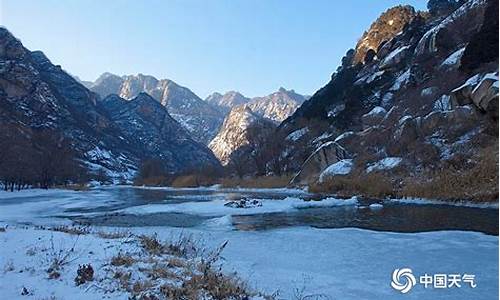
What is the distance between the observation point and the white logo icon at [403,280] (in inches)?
304

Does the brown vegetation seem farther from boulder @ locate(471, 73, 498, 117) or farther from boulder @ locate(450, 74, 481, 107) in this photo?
boulder @ locate(450, 74, 481, 107)

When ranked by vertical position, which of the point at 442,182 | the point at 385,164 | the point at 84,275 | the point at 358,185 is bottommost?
the point at 84,275

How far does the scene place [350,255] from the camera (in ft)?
35.7

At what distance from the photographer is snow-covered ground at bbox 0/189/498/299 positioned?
288 inches

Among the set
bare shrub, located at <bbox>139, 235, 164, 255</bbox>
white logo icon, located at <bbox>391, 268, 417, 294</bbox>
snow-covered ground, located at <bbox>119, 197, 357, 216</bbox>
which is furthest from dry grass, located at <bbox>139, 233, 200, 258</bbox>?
snow-covered ground, located at <bbox>119, 197, 357, 216</bbox>

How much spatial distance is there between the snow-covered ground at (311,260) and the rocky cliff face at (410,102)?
17872 millimetres

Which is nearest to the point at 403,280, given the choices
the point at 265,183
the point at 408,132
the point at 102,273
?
the point at 102,273

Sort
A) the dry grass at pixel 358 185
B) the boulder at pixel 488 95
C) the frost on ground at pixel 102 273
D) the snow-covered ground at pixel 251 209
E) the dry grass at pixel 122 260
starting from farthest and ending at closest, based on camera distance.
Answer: the dry grass at pixel 358 185
the boulder at pixel 488 95
the snow-covered ground at pixel 251 209
the dry grass at pixel 122 260
the frost on ground at pixel 102 273

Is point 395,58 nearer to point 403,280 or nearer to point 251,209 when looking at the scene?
point 251,209

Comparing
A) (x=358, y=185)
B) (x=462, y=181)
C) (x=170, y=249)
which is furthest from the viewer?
(x=358, y=185)

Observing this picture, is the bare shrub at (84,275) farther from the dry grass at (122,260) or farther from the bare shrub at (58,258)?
the dry grass at (122,260)

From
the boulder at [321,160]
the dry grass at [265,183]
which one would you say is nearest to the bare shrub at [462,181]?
the boulder at [321,160]

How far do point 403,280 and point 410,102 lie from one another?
53618mm

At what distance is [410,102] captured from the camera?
57.6 meters
